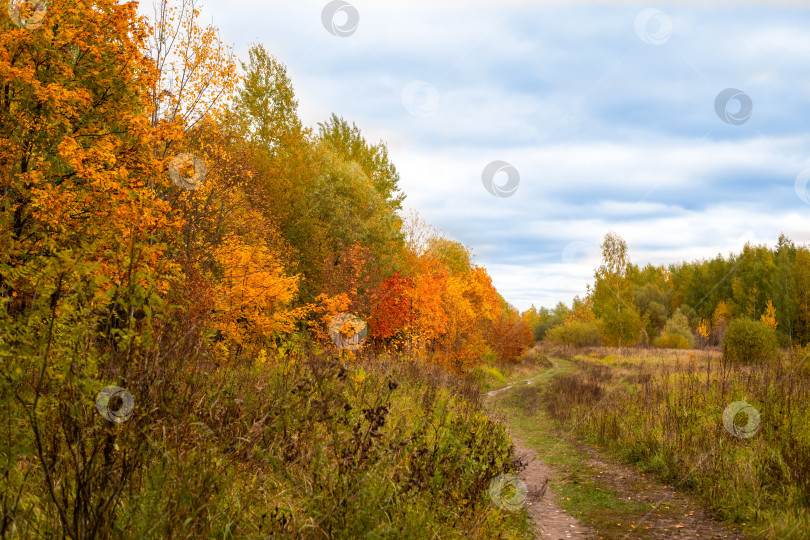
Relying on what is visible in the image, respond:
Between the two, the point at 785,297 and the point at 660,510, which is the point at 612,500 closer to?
the point at 660,510

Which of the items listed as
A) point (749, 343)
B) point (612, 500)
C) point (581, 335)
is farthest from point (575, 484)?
point (581, 335)

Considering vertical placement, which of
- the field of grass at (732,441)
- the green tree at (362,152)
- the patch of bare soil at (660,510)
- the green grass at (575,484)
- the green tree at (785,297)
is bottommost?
the green grass at (575,484)

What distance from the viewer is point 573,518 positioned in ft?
22.4

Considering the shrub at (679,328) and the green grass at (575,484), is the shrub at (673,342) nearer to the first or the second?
the shrub at (679,328)

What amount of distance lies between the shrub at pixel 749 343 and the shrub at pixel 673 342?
1092 inches

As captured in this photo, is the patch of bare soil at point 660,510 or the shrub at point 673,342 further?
the shrub at point 673,342

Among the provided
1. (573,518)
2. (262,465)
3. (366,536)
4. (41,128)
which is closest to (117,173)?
(41,128)

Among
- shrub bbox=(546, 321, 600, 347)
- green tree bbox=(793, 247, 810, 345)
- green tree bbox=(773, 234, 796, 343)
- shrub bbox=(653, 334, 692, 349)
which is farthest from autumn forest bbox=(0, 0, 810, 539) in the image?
shrub bbox=(546, 321, 600, 347)

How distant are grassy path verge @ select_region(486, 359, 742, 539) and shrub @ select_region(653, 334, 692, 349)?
40.2 metres

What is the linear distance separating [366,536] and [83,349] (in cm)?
243

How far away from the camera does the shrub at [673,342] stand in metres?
46.0

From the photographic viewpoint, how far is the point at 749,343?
64.4 feet

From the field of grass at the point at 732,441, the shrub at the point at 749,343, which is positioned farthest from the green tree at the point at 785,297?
the field of grass at the point at 732,441

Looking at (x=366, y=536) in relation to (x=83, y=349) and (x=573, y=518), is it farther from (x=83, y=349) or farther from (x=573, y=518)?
Result: (x=573, y=518)
